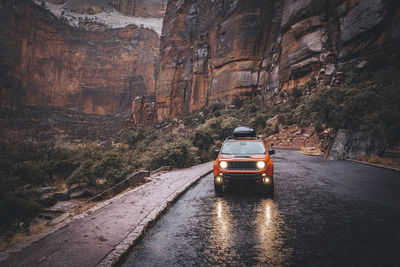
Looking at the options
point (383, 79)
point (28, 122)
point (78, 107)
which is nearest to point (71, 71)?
point (78, 107)

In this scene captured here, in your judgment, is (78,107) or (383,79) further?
(78,107)

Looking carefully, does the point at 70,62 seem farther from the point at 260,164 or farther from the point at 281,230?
the point at 281,230

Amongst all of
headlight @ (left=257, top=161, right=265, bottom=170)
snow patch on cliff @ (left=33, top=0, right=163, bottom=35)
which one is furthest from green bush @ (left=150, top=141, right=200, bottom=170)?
snow patch on cliff @ (left=33, top=0, right=163, bottom=35)

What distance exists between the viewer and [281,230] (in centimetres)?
370

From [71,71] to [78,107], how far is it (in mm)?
17605

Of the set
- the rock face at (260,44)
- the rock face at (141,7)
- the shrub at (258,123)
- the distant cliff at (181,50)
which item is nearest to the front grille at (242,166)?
the shrub at (258,123)

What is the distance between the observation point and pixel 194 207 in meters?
5.23

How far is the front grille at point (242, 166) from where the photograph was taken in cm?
589

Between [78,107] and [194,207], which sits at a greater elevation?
[78,107]

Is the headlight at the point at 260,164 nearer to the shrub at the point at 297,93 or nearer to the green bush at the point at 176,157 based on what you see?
the green bush at the point at 176,157

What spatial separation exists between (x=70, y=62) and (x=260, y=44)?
8930 centimetres

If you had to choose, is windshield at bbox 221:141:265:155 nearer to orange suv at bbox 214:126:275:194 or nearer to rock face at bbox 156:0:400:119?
orange suv at bbox 214:126:275:194

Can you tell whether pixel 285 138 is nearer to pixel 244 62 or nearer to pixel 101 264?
pixel 244 62

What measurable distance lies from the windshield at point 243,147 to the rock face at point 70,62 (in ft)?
269
